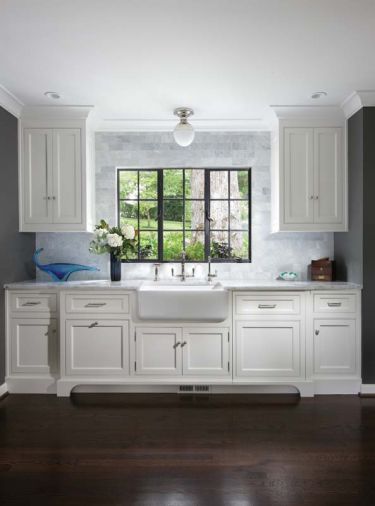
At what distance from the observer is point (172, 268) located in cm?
400

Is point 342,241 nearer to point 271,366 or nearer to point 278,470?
point 271,366

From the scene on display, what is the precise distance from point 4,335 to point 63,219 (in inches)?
46.4

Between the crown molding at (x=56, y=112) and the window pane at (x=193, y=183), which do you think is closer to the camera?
the crown molding at (x=56, y=112)

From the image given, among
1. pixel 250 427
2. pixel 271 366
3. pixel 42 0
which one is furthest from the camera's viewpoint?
pixel 271 366

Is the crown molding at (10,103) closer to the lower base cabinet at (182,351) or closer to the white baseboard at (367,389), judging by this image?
the lower base cabinet at (182,351)

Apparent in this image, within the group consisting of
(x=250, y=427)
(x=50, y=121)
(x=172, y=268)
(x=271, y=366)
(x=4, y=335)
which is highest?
(x=50, y=121)

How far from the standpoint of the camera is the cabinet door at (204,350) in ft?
10.9

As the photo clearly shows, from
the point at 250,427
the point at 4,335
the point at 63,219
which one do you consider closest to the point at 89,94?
the point at 63,219

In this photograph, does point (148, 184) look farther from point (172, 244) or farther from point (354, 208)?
point (354, 208)

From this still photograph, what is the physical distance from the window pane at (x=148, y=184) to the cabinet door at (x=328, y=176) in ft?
5.41

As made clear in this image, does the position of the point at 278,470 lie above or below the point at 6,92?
below

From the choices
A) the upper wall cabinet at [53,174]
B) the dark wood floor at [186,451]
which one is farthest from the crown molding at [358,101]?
the dark wood floor at [186,451]

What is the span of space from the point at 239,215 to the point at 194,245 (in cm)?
58

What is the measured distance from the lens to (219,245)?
4.10 metres
